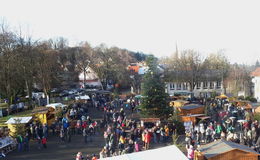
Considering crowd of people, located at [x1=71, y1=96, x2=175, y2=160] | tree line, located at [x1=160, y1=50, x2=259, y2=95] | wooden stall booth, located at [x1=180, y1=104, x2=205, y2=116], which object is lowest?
crowd of people, located at [x1=71, y1=96, x2=175, y2=160]

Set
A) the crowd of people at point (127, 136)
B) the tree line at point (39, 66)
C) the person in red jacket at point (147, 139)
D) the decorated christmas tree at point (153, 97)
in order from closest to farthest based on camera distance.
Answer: the crowd of people at point (127, 136)
the person in red jacket at point (147, 139)
the decorated christmas tree at point (153, 97)
the tree line at point (39, 66)

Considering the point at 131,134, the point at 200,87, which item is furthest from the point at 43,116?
the point at 200,87

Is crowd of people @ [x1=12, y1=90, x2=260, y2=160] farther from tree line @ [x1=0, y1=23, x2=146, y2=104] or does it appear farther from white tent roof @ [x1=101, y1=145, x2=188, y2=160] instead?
tree line @ [x1=0, y1=23, x2=146, y2=104]

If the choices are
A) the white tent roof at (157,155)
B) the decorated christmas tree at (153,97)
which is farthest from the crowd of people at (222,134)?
the decorated christmas tree at (153,97)

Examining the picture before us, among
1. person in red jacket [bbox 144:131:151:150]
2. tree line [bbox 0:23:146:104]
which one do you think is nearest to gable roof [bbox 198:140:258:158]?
person in red jacket [bbox 144:131:151:150]

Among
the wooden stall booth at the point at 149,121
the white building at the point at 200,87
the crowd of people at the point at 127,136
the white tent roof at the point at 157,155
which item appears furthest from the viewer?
the white building at the point at 200,87

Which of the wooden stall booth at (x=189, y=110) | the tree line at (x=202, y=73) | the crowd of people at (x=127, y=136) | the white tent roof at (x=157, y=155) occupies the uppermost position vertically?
the tree line at (x=202, y=73)

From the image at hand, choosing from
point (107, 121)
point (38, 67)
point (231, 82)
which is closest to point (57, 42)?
point (38, 67)

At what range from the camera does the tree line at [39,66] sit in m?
30.9

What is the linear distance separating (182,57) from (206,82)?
689 centimetres

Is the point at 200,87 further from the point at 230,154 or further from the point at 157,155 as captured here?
the point at 157,155

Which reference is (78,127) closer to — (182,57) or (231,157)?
(231,157)

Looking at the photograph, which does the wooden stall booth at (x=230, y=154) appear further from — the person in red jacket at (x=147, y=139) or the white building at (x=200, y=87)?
the white building at (x=200, y=87)

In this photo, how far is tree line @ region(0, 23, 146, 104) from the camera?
3088 cm
